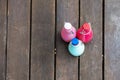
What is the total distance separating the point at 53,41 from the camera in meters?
1.37

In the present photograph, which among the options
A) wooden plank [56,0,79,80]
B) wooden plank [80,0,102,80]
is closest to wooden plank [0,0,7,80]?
wooden plank [56,0,79,80]

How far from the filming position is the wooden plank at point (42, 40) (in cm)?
137

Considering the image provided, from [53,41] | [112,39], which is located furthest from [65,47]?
[112,39]

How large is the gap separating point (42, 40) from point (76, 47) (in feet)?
0.55

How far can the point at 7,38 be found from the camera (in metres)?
1.39

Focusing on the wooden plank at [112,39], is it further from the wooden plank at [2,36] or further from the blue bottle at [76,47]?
the wooden plank at [2,36]

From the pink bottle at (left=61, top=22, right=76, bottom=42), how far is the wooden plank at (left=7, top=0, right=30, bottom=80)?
17 centimetres

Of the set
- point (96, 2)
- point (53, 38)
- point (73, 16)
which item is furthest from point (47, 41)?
point (96, 2)

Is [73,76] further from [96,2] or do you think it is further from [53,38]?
[96,2]

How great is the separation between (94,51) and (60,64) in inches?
6.1

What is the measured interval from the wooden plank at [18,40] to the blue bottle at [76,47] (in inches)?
7.9

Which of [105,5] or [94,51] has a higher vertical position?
[105,5]

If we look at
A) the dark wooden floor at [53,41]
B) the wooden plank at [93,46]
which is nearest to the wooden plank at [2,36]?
the dark wooden floor at [53,41]

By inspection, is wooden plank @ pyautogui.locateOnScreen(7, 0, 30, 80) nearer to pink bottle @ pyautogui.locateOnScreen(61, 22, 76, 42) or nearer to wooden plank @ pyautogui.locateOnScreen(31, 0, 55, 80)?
wooden plank @ pyautogui.locateOnScreen(31, 0, 55, 80)
